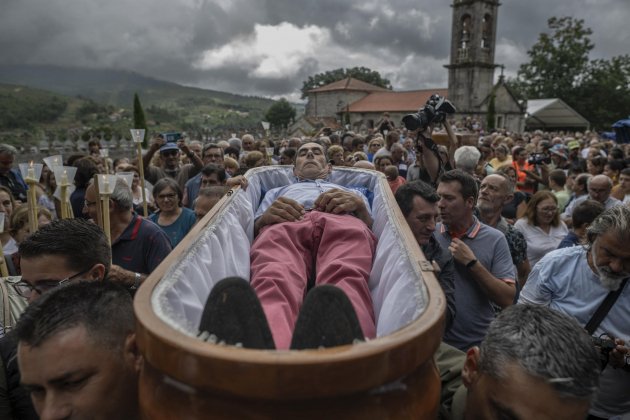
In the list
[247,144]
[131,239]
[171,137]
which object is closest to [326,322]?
[131,239]

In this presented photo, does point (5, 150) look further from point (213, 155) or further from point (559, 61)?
point (559, 61)

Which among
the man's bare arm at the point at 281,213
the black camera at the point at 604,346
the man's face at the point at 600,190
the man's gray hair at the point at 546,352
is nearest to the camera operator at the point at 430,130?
the man's face at the point at 600,190

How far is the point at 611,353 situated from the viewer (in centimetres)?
229

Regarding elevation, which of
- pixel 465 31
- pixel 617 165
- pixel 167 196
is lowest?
pixel 167 196

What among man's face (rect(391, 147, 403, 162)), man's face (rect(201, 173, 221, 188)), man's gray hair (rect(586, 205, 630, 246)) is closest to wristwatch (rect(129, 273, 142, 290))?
man's face (rect(201, 173, 221, 188))

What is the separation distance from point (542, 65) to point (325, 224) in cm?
6571

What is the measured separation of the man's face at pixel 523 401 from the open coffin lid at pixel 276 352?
1.07 feet

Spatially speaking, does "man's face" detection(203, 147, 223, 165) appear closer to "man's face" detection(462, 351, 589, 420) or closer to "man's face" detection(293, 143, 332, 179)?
"man's face" detection(293, 143, 332, 179)

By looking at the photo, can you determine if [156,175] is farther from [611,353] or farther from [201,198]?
[611,353]

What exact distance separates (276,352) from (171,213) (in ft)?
12.2

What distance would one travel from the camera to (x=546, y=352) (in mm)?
1362

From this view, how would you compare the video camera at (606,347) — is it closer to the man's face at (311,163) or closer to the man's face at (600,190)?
the man's face at (311,163)

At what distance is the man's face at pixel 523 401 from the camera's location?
1.32 metres

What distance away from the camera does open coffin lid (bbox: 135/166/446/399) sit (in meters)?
0.95
